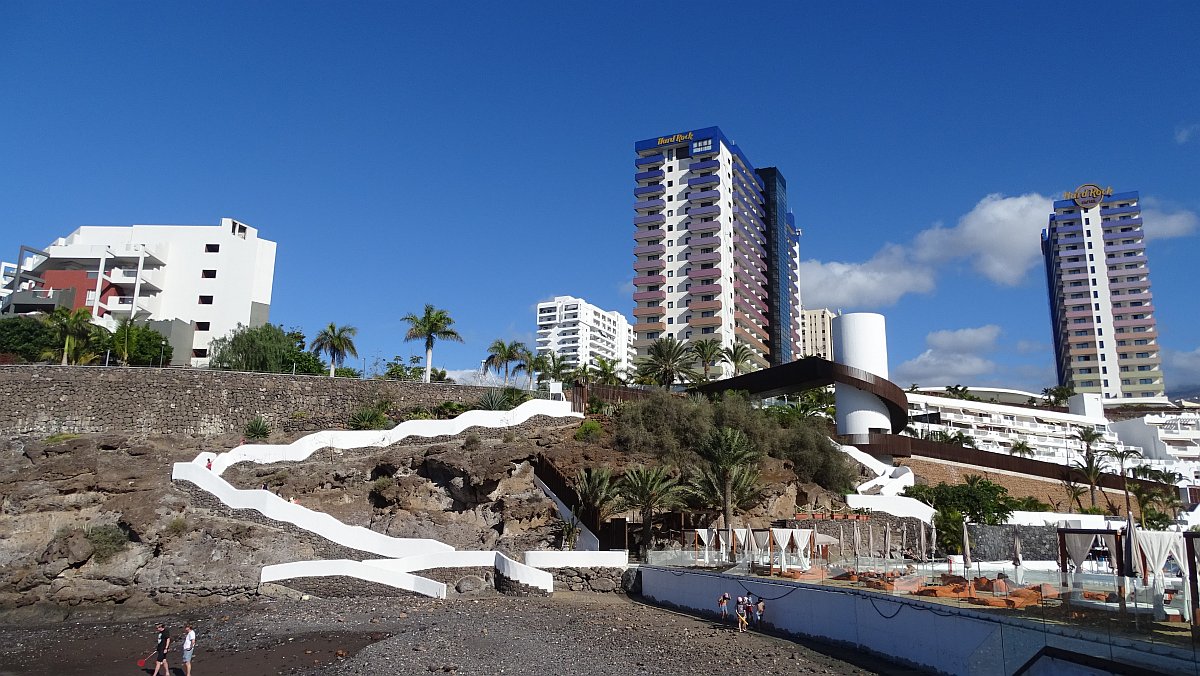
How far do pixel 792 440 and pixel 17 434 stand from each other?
41.1 m

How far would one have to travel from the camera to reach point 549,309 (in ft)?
540

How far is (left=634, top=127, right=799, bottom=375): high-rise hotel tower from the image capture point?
89.4 meters

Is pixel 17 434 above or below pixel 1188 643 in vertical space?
above

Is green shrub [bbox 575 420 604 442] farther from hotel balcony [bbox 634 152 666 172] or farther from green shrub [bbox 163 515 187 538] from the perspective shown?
hotel balcony [bbox 634 152 666 172]

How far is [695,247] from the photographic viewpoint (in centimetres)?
9112

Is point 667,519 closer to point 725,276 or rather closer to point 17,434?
point 17,434

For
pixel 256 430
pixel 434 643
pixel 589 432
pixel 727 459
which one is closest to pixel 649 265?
pixel 589 432

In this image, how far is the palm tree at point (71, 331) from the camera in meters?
47.5

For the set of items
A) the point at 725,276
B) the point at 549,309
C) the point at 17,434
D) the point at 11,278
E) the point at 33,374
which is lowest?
the point at 17,434

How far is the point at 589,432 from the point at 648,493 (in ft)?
32.7

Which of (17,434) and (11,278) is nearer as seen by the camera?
(17,434)

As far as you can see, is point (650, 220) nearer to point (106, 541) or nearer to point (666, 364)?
point (666, 364)

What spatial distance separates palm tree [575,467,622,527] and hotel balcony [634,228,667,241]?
63.5 metres

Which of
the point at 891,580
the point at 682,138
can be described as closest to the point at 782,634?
the point at 891,580
